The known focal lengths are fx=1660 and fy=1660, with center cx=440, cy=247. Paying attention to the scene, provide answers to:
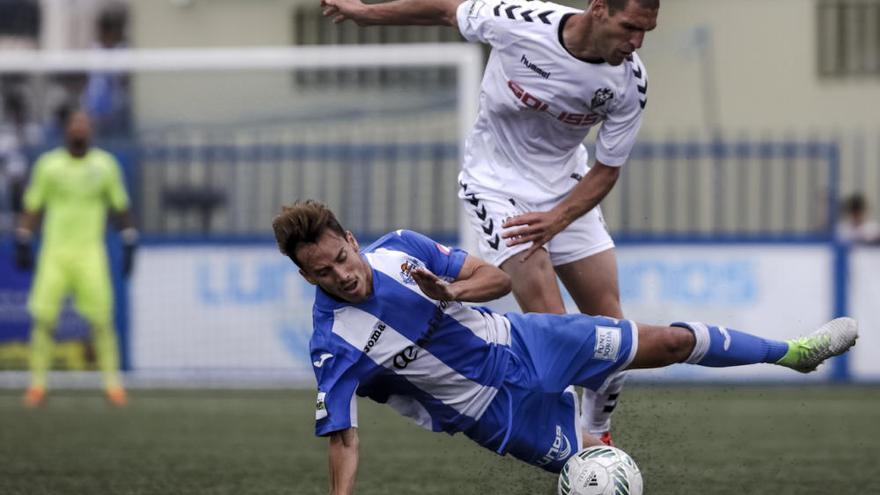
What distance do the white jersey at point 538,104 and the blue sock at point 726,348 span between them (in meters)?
1.00

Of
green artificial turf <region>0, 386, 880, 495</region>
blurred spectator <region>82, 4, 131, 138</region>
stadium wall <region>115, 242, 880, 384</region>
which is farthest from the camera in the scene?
blurred spectator <region>82, 4, 131, 138</region>

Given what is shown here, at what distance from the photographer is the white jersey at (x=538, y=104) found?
735 centimetres

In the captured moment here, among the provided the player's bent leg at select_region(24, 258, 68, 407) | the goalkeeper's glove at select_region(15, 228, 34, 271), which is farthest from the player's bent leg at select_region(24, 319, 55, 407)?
the goalkeeper's glove at select_region(15, 228, 34, 271)

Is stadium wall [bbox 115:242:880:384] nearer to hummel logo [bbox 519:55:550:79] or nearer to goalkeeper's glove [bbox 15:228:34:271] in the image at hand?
goalkeeper's glove [bbox 15:228:34:271]

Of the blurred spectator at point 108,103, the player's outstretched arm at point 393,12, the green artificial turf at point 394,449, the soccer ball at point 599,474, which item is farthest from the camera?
the blurred spectator at point 108,103

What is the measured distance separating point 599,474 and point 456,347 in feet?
2.60

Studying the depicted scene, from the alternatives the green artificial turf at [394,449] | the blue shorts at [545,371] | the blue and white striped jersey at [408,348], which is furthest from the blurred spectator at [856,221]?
the blue and white striped jersey at [408,348]

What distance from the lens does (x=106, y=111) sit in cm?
1628

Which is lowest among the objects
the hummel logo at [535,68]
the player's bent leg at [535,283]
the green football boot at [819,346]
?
the green football boot at [819,346]

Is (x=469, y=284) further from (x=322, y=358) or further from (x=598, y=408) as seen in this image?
(x=598, y=408)

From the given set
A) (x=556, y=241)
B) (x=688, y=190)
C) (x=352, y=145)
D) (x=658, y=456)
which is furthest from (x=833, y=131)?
(x=556, y=241)

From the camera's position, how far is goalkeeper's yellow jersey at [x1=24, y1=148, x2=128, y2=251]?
14.4 m

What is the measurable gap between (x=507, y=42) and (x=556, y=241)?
1006mm

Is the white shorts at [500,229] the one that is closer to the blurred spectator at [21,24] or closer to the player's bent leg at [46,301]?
the player's bent leg at [46,301]
